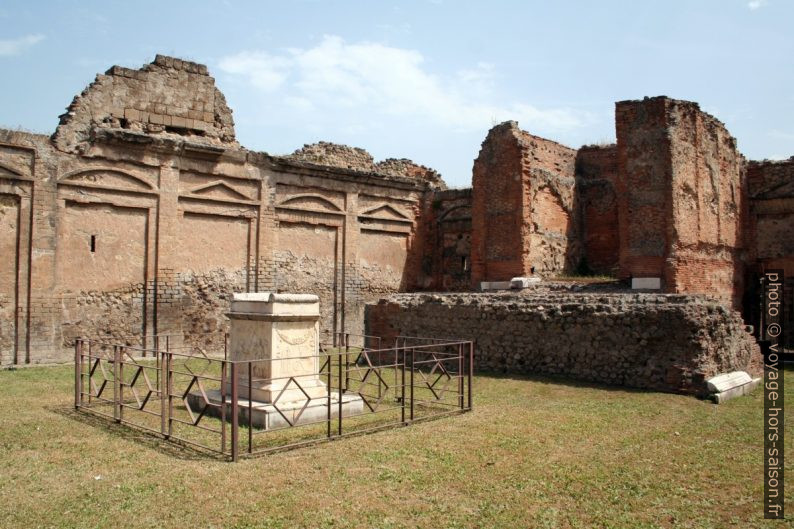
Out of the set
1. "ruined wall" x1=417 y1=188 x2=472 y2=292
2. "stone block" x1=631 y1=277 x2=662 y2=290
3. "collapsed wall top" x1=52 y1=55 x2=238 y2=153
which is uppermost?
"collapsed wall top" x1=52 y1=55 x2=238 y2=153

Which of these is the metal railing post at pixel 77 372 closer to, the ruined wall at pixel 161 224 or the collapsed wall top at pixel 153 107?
the ruined wall at pixel 161 224

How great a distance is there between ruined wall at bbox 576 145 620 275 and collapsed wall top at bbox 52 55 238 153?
442 inches

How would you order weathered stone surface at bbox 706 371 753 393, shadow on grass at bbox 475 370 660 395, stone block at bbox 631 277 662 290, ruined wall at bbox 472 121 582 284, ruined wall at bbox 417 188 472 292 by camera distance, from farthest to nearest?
1. ruined wall at bbox 417 188 472 292
2. ruined wall at bbox 472 121 582 284
3. stone block at bbox 631 277 662 290
4. shadow on grass at bbox 475 370 660 395
5. weathered stone surface at bbox 706 371 753 393

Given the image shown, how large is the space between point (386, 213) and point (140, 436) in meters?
→ 14.9

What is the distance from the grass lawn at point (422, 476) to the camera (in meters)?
4.96

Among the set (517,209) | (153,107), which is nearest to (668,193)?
(517,209)

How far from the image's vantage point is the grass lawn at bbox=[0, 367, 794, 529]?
16.3ft

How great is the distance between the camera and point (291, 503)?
517cm

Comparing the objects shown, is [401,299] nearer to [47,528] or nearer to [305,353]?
[305,353]

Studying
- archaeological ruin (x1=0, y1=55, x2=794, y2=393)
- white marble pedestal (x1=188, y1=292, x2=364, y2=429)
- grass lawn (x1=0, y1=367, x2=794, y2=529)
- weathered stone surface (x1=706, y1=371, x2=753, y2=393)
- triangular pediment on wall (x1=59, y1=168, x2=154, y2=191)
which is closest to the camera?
grass lawn (x1=0, y1=367, x2=794, y2=529)

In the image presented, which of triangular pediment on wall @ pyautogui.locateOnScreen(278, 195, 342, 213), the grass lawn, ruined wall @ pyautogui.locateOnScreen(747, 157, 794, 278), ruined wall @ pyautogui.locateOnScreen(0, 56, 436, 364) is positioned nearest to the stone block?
ruined wall @ pyautogui.locateOnScreen(747, 157, 794, 278)

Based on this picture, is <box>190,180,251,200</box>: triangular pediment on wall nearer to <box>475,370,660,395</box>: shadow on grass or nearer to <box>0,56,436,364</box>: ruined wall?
<box>0,56,436,364</box>: ruined wall

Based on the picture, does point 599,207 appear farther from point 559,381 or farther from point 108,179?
point 108,179

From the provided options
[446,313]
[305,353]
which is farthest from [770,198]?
[305,353]
